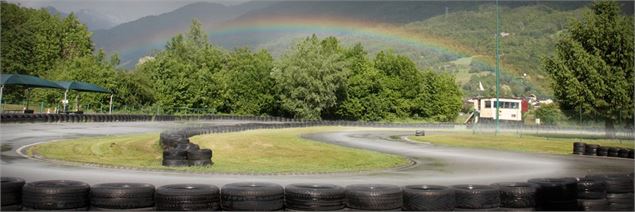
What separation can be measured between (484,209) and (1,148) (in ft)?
62.8

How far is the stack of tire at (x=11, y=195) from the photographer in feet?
28.4

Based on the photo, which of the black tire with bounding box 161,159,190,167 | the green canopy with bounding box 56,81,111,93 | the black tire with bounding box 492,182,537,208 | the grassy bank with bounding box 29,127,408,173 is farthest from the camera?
the green canopy with bounding box 56,81,111,93

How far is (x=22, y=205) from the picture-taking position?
8891mm

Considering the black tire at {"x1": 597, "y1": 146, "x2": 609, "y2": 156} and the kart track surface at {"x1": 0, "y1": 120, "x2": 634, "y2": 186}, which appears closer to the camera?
the kart track surface at {"x1": 0, "y1": 120, "x2": 634, "y2": 186}

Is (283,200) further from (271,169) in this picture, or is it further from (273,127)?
(273,127)

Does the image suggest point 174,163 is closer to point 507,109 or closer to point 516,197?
point 516,197

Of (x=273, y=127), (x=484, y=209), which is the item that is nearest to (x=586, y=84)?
(x=273, y=127)

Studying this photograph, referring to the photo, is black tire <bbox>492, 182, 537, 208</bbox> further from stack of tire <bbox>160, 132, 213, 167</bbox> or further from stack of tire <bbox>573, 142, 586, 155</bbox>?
stack of tire <bbox>573, 142, 586, 155</bbox>

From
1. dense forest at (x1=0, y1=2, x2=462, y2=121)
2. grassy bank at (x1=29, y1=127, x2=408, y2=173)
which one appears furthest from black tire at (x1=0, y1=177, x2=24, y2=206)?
dense forest at (x1=0, y1=2, x2=462, y2=121)

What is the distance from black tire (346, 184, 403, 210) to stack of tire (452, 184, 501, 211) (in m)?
1.21

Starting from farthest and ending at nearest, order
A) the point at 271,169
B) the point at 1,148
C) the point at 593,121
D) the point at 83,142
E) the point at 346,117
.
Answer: the point at 346,117 → the point at 593,121 → the point at 83,142 → the point at 1,148 → the point at 271,169

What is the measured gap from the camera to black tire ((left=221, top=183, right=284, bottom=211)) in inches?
361

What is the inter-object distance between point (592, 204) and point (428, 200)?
4.18m

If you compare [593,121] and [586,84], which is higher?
[586,84]
